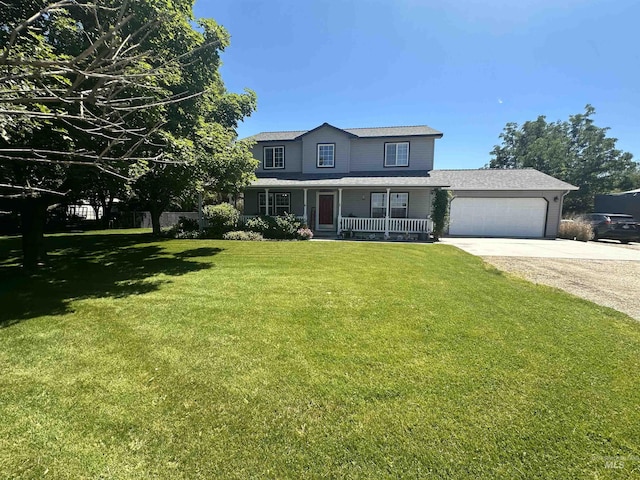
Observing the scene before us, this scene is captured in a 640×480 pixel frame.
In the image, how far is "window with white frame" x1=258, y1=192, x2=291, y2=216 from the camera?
18.5 meters

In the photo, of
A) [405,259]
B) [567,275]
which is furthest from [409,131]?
[567,275]

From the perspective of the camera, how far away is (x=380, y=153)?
1784 centimetres

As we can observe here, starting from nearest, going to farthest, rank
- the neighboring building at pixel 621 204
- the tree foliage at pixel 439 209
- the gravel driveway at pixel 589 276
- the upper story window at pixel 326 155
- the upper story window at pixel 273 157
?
the gravel driveway at pixel 589 276 → the tree foliage at pixel 439 209 → the upper story window at pixel 326 155 → the upper story window at pixel 273 157 → the neighboring building at pixel 621 204

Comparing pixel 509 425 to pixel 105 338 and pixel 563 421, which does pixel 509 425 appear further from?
pixel 105 338

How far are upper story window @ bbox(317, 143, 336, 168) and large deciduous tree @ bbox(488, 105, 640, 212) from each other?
2524cm

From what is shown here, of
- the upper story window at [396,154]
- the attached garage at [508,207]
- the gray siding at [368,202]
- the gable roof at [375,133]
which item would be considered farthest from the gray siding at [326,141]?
the attached garage at [508,207]

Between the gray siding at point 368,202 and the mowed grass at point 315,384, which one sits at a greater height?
the gray siding at point 368,202

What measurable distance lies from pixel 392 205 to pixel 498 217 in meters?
7.41

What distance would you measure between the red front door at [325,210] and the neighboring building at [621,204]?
2043cm

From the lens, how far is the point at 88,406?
2.67 m

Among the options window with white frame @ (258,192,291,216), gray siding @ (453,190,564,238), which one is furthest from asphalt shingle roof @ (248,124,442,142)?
gray siding @ (453,190,564,238)

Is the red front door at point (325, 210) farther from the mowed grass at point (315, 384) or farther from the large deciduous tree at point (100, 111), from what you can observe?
the mowed grass at point (315, 384)

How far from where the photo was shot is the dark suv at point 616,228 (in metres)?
A: 16.2

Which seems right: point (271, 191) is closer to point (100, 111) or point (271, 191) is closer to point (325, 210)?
point (325, 210)
